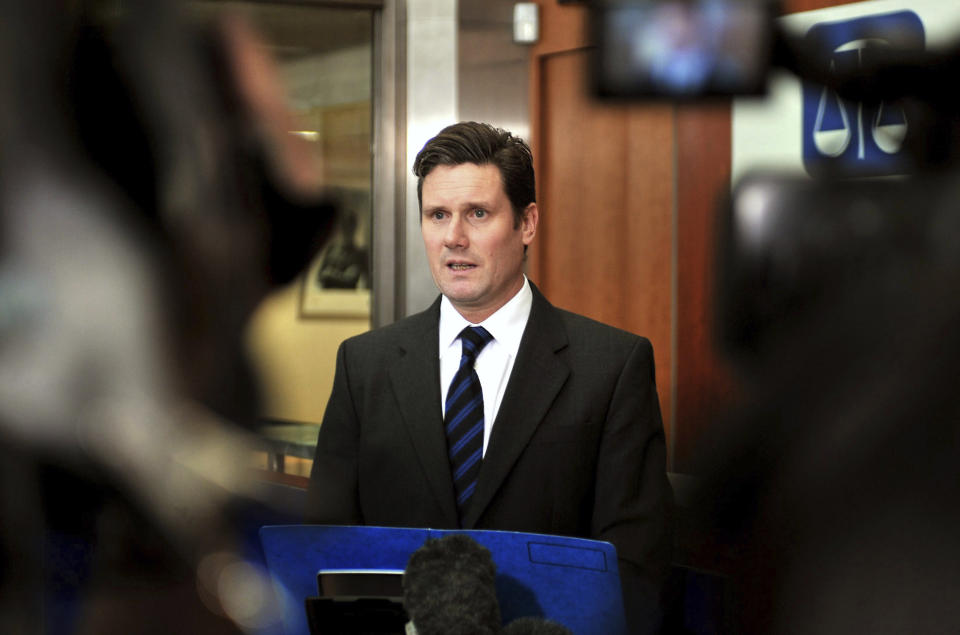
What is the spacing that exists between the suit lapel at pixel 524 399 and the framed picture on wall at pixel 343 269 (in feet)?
7.55

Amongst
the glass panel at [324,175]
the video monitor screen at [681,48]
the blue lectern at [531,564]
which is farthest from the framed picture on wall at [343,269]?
the blue lectern at [531,564]

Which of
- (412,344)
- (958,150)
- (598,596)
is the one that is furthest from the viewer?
(958,150)

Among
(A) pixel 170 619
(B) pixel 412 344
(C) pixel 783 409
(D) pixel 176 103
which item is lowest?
(A) pixel 170 619

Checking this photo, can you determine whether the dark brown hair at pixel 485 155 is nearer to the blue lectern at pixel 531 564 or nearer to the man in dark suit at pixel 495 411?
the man in dark suit at pixel 495 411

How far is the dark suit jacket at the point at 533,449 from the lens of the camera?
1.45 m

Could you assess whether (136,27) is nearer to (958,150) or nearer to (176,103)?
(176,103)

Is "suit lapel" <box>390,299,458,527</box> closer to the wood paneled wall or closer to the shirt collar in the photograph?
the shirt collar

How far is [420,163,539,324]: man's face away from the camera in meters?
1.45

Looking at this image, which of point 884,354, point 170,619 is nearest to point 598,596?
point 884,354

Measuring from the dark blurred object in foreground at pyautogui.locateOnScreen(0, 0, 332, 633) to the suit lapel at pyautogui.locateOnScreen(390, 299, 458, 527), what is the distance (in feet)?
7.93

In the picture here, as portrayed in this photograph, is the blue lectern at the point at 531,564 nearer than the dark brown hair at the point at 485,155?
Yes

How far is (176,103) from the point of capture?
400 centimetres

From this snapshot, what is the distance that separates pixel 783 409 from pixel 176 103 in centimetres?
231

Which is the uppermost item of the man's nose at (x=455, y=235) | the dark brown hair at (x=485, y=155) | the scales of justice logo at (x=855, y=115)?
the scales of justice logo at (x=855, y=115)
